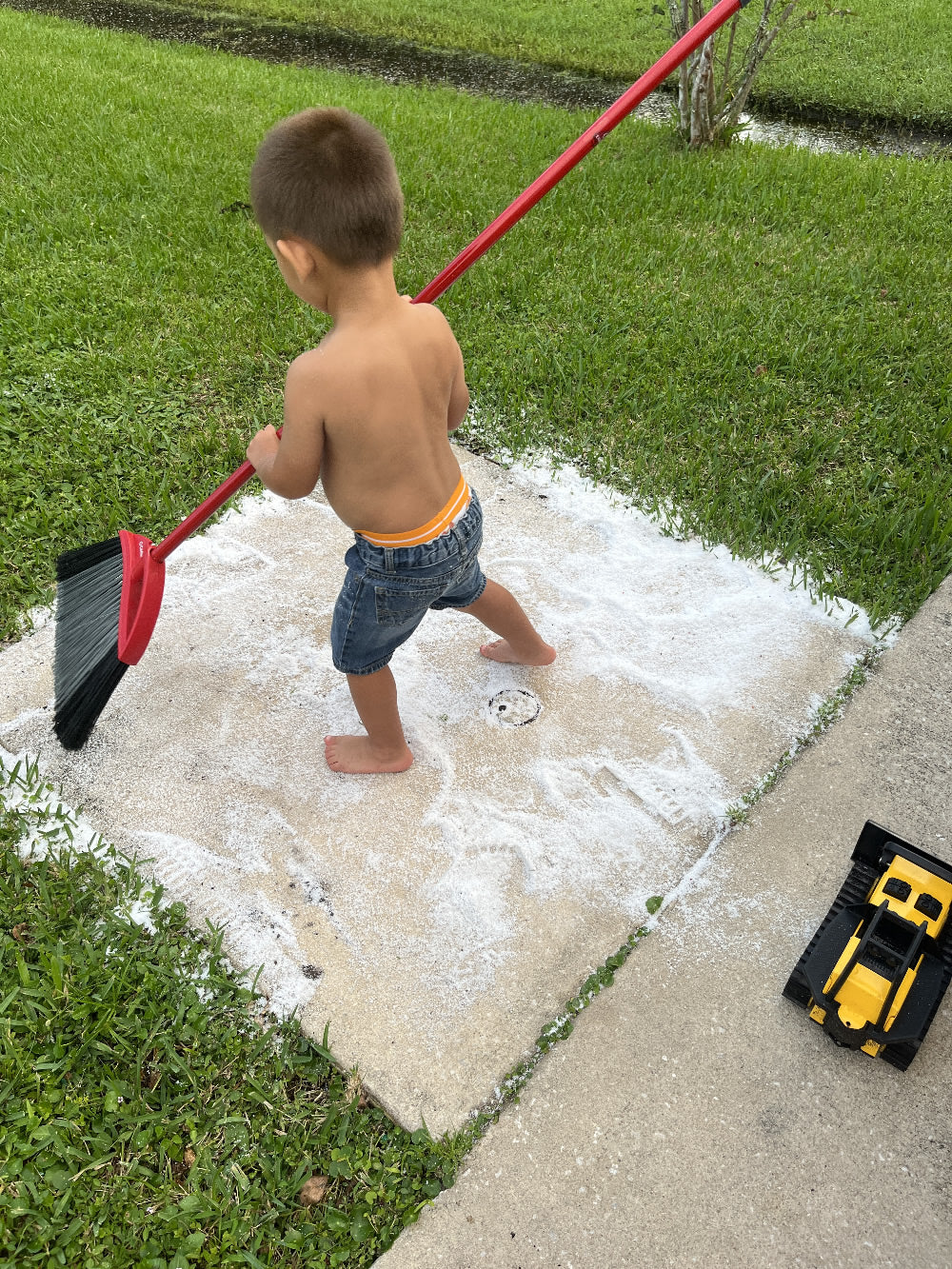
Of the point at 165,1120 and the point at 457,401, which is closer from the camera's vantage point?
the point at 165,1120

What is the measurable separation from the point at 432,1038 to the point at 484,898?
0.31 metres

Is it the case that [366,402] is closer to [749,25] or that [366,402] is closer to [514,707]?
[514,707]

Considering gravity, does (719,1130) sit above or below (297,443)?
below

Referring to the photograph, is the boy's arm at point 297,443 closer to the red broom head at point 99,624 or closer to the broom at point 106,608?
the broom at point 106,608

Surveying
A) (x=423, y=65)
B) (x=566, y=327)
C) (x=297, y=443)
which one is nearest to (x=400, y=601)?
(x=297, y=443)

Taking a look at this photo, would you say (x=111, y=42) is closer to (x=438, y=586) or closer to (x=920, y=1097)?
(x=438, y=586)

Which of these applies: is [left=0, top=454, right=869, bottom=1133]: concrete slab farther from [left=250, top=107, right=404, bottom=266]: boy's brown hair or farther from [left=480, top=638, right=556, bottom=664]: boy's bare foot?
[left=250, top=107, right=404, bottom=266]: boy's brown hair

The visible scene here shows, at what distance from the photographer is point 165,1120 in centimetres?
166

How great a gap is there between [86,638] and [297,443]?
971 mm

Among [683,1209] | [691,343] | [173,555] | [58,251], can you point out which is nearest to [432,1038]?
[683,1209]

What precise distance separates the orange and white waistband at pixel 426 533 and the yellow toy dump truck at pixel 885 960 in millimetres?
1001

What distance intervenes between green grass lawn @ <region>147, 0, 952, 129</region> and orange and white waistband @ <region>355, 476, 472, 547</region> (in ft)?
20.4

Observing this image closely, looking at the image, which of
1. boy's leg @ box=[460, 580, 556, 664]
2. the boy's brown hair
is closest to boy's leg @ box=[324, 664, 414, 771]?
boy's leg @ box=[460, 580, 556, 664]

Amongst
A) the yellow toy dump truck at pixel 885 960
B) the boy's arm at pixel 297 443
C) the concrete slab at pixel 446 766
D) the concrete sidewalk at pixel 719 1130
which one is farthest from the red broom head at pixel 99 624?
the yellow toy dump truck at pixel 885 960
